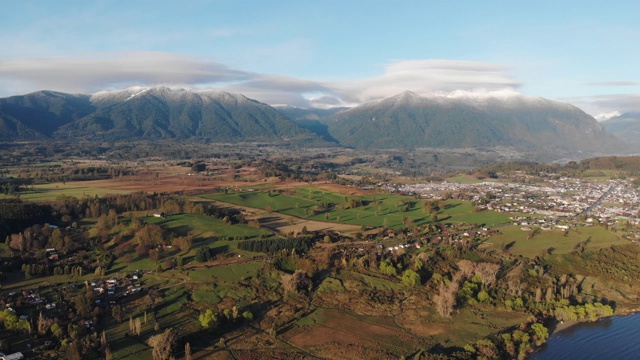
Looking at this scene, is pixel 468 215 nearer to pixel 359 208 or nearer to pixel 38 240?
pixel 359 208

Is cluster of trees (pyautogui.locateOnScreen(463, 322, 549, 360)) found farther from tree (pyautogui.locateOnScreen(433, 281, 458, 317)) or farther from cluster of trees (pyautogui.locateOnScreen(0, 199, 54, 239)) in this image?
cluster of trees (pyautogui.locateOnScreen(0, 199, 54, 239))

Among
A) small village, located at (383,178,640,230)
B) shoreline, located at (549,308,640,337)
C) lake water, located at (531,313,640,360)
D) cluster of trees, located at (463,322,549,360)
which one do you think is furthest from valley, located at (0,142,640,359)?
lake water, located at (531,313,640,360)

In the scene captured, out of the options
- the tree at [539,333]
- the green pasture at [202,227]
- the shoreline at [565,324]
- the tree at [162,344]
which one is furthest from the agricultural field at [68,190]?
the shoreline at [565,324]

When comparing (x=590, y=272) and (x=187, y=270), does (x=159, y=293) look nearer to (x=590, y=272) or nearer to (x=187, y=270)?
(x=187, y=270)

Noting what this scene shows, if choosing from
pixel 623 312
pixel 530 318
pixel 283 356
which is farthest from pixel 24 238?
pixel 623 312

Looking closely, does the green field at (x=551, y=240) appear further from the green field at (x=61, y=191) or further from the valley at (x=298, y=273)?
the green field at (x=61, y=191)

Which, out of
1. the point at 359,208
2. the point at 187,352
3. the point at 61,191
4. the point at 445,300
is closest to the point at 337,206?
the point at 359,208
